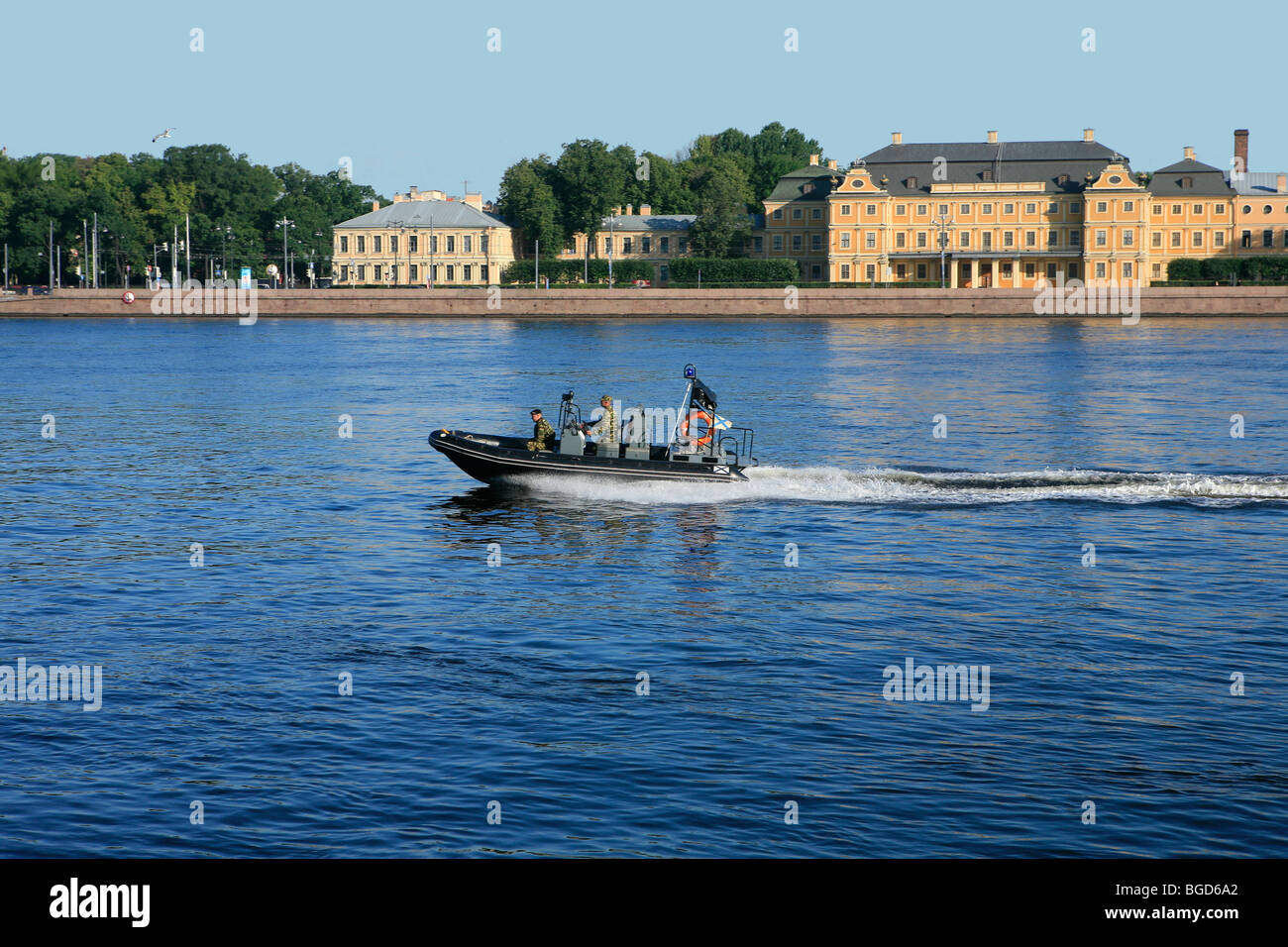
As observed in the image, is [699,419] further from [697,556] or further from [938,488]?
[938,488]

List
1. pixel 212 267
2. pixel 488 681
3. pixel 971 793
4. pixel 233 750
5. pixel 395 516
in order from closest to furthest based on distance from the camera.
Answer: pixel 971 793
pixel 233 750
pixel 488 681
pixel 395 516
pixel 212 267

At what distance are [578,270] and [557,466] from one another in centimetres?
12700

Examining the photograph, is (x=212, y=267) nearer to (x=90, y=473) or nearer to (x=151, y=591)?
(x=90, y=473)

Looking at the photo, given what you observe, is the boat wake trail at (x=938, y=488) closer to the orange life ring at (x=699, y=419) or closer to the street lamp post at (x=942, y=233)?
the orange life ring at (x=699, y=419)

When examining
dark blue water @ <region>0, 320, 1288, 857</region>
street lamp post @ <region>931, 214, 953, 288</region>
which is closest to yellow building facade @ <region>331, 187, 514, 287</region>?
street lamp post @ <region>931, 214, 953, 288</region>

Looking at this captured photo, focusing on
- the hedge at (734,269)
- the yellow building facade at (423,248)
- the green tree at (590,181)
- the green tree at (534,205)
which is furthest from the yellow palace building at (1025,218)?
the yellow building facade at (423,248)

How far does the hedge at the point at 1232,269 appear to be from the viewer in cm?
13288

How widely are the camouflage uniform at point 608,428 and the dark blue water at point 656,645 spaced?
5.01ft

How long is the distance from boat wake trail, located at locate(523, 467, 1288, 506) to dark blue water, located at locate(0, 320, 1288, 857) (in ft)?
0.38

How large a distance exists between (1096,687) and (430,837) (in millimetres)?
9709

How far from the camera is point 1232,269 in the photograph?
441ft
